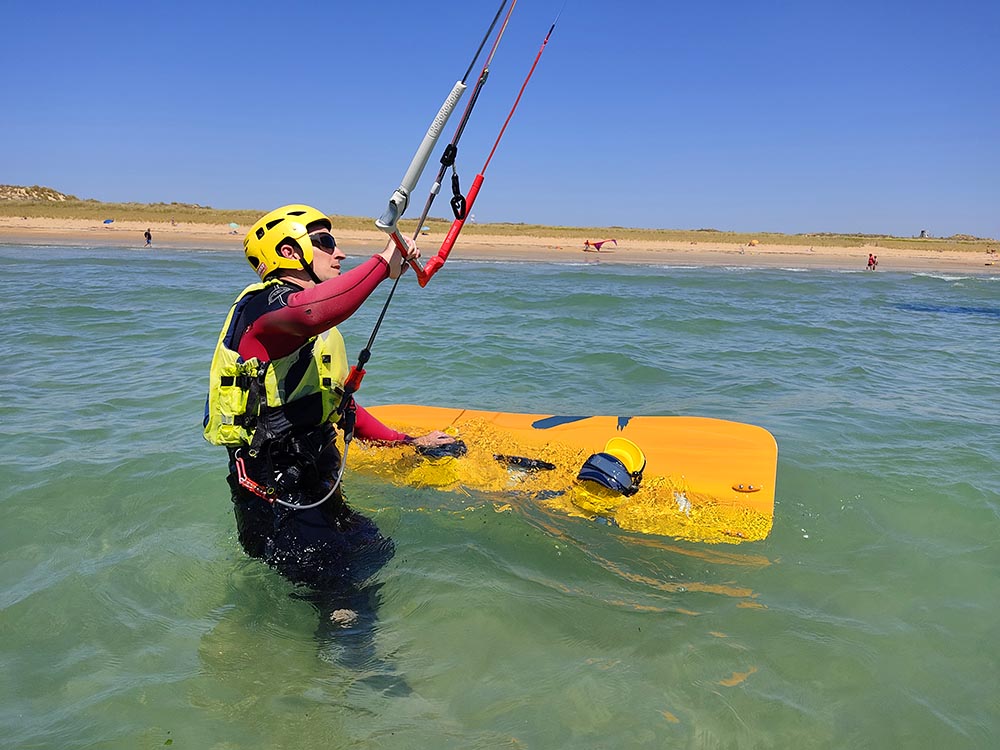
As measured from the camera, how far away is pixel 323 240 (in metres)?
2.78

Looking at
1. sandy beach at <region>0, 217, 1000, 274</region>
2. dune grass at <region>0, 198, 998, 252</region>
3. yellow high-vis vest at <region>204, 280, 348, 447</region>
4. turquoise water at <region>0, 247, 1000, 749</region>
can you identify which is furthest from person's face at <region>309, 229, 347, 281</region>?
dune grass at <region>0, 198, 998, 252</region>

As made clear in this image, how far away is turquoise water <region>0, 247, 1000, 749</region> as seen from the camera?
275 cm

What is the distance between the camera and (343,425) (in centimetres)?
327

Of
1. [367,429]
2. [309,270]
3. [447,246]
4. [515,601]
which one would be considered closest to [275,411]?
[309,270]

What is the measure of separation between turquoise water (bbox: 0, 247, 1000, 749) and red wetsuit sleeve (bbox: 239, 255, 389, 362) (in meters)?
1.53

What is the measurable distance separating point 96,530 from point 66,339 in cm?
654

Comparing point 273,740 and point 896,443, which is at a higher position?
point 896,443

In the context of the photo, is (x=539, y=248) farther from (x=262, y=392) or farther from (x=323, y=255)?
(x=262, y=392)

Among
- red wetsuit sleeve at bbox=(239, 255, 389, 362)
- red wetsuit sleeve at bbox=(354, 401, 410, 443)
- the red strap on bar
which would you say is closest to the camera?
red wetsuit sleeve at bbox=(239, 255, 389, 362)

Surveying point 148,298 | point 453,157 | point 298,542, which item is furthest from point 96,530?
point 148,298

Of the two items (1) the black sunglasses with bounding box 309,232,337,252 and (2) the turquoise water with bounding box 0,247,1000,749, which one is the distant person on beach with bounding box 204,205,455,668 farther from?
(2) the turquoise water with bounding box 0,247,1000,749

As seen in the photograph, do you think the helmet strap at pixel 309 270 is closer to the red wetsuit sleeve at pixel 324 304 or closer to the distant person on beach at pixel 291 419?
the distant person on beach at pixel 291 419

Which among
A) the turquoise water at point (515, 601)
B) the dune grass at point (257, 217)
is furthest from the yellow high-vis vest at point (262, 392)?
the dune grass at point (257, 217)

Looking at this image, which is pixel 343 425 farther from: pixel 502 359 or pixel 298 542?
pixel 502 359
